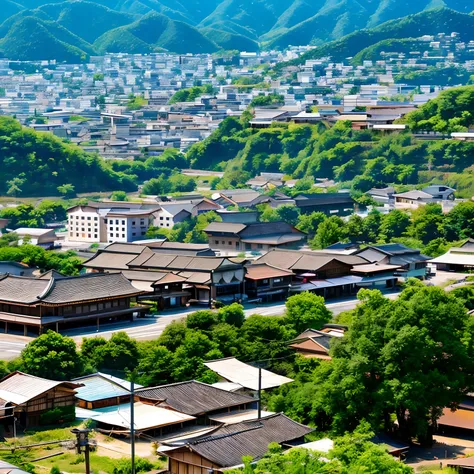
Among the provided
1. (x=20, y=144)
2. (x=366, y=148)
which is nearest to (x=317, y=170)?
(x=366, y=148)

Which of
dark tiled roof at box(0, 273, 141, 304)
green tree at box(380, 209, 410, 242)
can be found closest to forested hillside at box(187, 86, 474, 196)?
green tree at box(380, 209, 410, 242)

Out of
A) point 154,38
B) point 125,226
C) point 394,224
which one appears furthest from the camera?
point 154,38

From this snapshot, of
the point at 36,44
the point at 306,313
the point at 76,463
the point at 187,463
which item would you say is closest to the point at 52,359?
the point at 76,463

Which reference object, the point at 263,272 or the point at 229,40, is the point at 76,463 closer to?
the point at 263,272

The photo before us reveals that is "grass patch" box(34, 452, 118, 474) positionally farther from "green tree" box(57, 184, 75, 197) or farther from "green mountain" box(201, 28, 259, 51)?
"green mountain" box(201, 28, 259, 51)

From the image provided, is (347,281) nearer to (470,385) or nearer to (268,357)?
(268,357)

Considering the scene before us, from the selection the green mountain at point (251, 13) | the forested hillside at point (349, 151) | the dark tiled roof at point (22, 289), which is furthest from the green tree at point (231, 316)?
the green mountain at point (251, 13)
